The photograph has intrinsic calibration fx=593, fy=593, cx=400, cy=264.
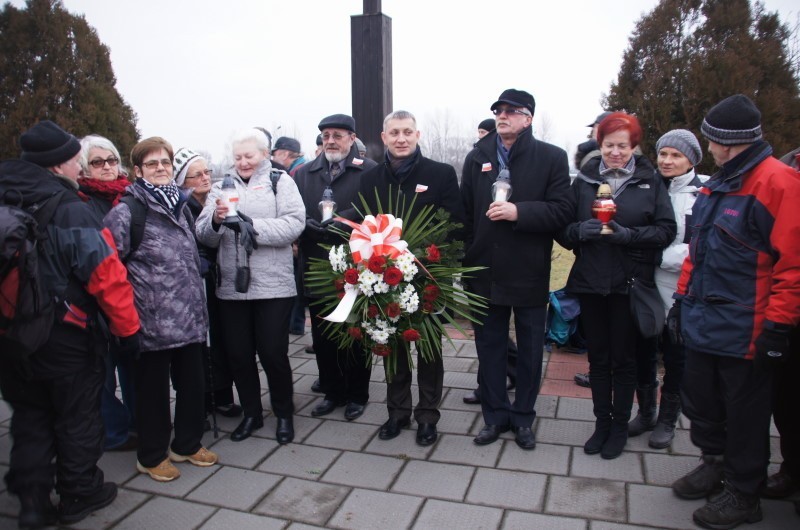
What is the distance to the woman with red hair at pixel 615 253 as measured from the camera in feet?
11.3

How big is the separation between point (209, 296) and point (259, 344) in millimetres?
604

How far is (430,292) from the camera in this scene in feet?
11.6

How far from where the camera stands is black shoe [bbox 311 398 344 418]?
441 centimetres

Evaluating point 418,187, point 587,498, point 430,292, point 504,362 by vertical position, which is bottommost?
point 587,498

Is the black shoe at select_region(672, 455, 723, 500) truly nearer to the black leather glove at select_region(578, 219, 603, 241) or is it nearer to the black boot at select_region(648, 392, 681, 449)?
the black boot at select_region(648, 392, 681, 449)

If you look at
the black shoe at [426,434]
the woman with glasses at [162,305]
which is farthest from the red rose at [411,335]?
the woman with glasses at [162,305]

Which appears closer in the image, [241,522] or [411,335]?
[241,522]

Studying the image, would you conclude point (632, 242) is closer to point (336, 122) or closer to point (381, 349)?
point (381, 349)

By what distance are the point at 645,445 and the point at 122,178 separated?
3.65 m

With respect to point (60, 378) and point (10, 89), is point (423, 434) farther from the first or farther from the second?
point (10, 89)

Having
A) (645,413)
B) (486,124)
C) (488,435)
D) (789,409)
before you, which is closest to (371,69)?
(486,124)

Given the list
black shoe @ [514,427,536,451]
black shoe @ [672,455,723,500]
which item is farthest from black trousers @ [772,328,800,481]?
black shoe @ [514,427,536,451]

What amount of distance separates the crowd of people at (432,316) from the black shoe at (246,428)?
0.07 ft

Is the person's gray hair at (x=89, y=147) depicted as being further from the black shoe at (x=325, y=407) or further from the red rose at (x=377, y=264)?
the black shoe at (x=325, y=407)
